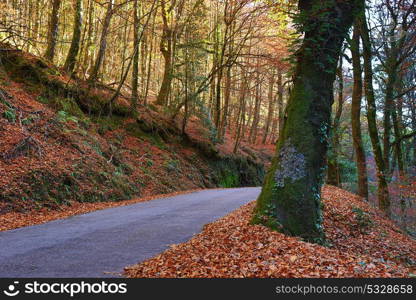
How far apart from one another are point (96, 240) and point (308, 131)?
4.84 meters

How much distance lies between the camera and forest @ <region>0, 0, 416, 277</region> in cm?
740

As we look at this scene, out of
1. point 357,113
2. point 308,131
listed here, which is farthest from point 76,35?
point 308,131

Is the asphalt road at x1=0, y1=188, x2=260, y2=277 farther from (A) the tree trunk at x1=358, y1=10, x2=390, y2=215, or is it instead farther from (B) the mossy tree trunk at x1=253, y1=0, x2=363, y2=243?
(A) the tree trunk at x1=358, y1=10, x2=390, y2=215

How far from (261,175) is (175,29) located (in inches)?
596

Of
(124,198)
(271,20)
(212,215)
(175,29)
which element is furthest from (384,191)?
(175,29)

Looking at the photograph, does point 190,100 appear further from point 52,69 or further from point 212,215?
point 212,215

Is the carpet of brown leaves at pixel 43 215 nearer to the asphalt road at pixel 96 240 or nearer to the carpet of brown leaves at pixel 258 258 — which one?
the asphalt road at pixel 96 240

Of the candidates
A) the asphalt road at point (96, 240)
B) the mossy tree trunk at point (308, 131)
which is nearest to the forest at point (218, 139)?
the mossy tree trunk at point (308, 131)

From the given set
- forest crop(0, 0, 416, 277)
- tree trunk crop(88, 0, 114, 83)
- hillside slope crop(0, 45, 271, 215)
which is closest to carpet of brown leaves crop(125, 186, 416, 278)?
forest crop(0, 0, 416, 277)

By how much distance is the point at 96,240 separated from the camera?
7066 mm

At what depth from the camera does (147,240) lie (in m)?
7.15

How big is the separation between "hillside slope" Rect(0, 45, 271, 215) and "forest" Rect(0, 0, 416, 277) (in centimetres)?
6

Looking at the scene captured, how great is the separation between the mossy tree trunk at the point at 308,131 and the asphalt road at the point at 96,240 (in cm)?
202

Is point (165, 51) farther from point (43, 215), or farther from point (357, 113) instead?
point (43, 215)
